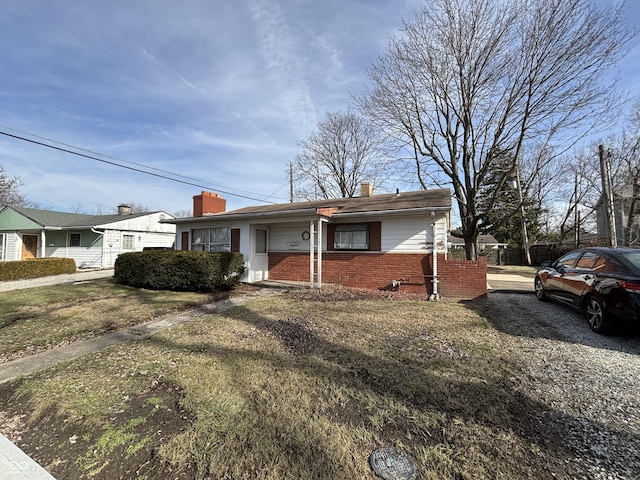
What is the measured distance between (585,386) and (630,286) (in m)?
2.27

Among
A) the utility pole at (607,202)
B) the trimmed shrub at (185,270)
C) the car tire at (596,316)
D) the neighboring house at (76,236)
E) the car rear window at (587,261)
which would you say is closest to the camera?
the car tire at (596,316)

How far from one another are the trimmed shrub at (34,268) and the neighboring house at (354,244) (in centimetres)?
798

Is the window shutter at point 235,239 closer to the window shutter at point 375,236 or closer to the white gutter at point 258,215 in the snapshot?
the white gutter at point 258,215

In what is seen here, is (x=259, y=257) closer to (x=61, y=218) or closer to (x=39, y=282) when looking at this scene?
(x=39, y=282)

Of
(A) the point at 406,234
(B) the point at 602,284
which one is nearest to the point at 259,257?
(A) the point at 406,234

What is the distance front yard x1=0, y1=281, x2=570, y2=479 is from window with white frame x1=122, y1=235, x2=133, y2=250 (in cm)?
1684

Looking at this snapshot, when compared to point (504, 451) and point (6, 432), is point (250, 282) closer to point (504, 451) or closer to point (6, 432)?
point (6, 432)

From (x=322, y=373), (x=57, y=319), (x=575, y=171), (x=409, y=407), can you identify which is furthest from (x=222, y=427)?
(x=575, y=171)

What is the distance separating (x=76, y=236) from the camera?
20.0 meters

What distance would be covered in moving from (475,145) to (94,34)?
51.6 feet

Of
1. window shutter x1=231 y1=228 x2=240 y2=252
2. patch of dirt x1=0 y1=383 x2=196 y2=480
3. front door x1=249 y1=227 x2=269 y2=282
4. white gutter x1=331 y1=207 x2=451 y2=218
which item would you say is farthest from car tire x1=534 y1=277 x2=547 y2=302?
window shutter x1=231 y1=228 x2=240 y2=252

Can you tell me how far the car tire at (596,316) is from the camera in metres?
4.74

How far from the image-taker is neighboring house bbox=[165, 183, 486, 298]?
29.0 feet

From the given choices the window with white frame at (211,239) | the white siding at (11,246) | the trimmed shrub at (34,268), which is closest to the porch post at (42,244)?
the white siding at (11,246)
